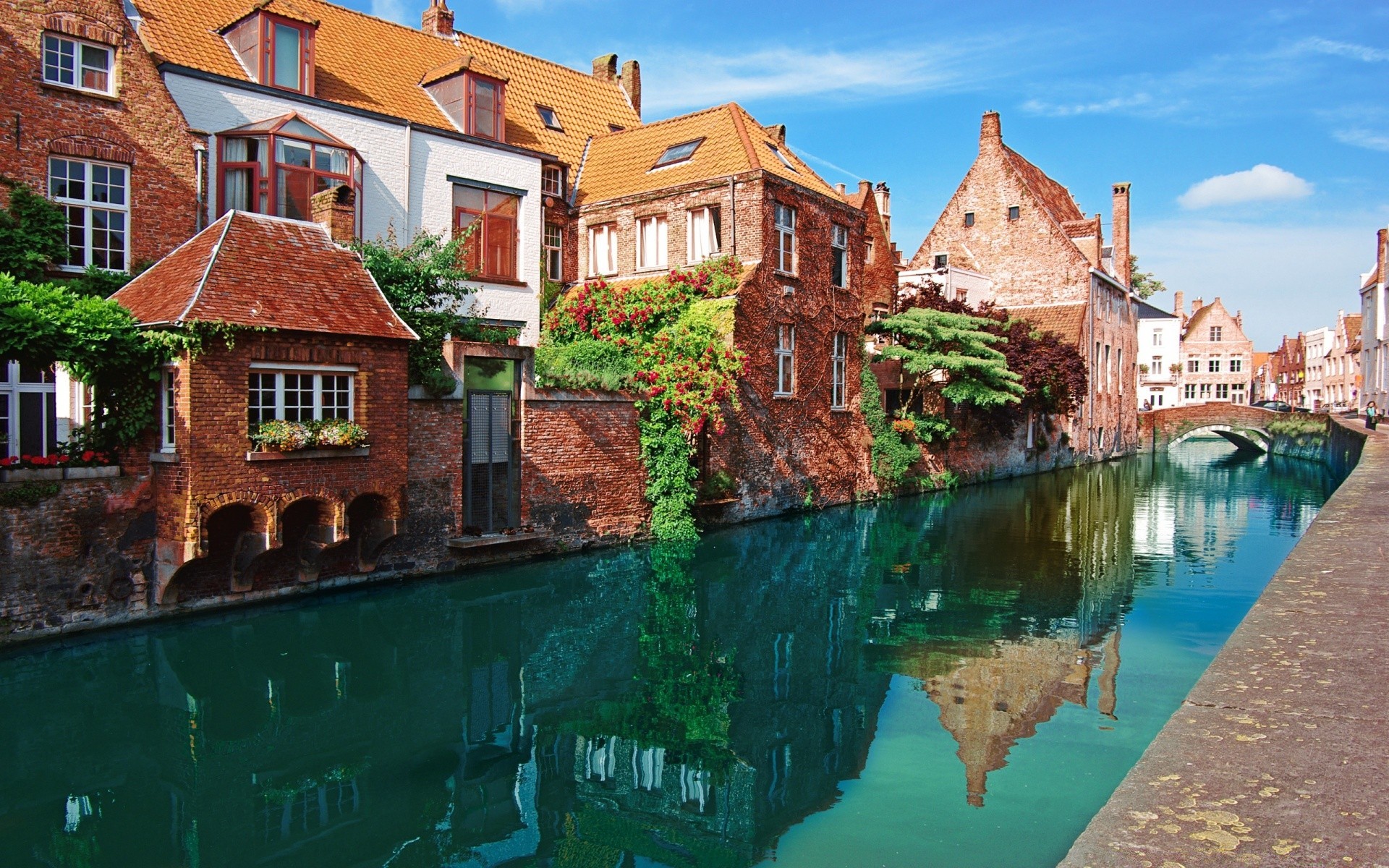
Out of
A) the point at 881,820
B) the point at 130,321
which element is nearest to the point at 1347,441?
the point at 881,820

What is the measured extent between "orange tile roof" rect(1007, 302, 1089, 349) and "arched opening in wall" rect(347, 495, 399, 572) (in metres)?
32.5

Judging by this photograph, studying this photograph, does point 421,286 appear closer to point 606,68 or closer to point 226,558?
point 226,558

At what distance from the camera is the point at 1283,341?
99.1 metres

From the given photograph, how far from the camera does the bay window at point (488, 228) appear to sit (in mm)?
21812

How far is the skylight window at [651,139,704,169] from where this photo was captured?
25.0 meters

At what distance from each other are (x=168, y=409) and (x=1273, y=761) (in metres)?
13.4

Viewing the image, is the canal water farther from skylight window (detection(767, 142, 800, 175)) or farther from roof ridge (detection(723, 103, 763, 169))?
skylight window (detection(767, 142, 800, 175))

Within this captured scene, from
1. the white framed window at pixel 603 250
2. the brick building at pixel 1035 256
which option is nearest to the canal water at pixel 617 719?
the white framed window at pixel 603 250

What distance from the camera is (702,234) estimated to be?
78.5 feet

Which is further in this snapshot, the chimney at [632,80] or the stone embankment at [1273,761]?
the chimney at [632,80]

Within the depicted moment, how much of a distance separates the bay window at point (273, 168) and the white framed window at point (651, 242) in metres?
8.90

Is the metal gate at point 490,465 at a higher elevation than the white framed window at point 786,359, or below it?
below

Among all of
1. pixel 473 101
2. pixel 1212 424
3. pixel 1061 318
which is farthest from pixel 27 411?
pixel 1212 424

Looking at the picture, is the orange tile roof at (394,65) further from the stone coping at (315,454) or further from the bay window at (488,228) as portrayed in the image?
the stone coping at (315,454)
